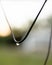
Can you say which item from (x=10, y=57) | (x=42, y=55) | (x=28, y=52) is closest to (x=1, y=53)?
(x=10, y=57)

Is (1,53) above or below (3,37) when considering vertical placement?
below

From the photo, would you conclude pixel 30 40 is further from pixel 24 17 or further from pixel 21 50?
pixel 24 17

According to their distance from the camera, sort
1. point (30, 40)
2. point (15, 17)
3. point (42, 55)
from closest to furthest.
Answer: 1. point (42, 55)
2. point (30, 40)
3. point (15, 17)

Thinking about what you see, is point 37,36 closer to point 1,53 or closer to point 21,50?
point 21,50

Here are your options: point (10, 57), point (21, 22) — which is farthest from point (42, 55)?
point (21, 22)

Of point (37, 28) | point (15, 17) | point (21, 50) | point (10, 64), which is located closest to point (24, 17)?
point (15, 17)

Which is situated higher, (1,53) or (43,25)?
(43,25)

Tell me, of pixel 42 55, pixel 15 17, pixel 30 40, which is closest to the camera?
pixel 42 55

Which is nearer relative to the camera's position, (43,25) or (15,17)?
(43,25)

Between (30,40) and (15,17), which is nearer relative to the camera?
(30,40)
